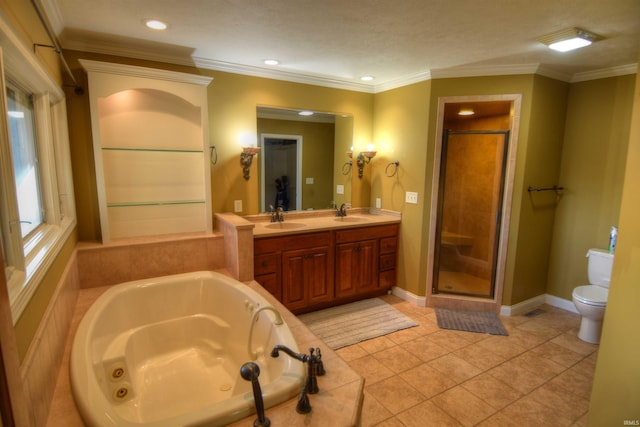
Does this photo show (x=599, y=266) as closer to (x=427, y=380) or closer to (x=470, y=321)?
(x=470, y=321)

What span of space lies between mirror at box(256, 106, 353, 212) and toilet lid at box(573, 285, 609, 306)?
91.5 inches

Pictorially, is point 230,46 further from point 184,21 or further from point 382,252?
point 382,252

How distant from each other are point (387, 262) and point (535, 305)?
159 cm

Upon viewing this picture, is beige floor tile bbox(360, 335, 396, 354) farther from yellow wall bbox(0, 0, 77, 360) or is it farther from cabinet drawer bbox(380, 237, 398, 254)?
yellow wall bbox(0, 0, 77, 360)

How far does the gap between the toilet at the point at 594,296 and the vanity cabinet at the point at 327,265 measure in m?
1.67

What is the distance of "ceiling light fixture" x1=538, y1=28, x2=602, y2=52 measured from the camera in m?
2.20

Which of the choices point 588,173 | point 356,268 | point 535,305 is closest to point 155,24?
point 356,268

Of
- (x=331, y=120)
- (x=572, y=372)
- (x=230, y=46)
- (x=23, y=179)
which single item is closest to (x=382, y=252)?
(x=331, y=120)

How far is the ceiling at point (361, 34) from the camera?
1915 mm

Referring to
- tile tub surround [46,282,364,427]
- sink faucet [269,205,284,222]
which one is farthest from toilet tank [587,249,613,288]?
sink faucet [269,205,284,222]

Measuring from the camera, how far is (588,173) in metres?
3.25

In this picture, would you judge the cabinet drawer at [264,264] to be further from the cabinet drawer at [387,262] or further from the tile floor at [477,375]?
the cabinet drawer at [387,262]

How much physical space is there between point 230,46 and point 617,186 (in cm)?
359

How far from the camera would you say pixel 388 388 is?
227 centimetres
